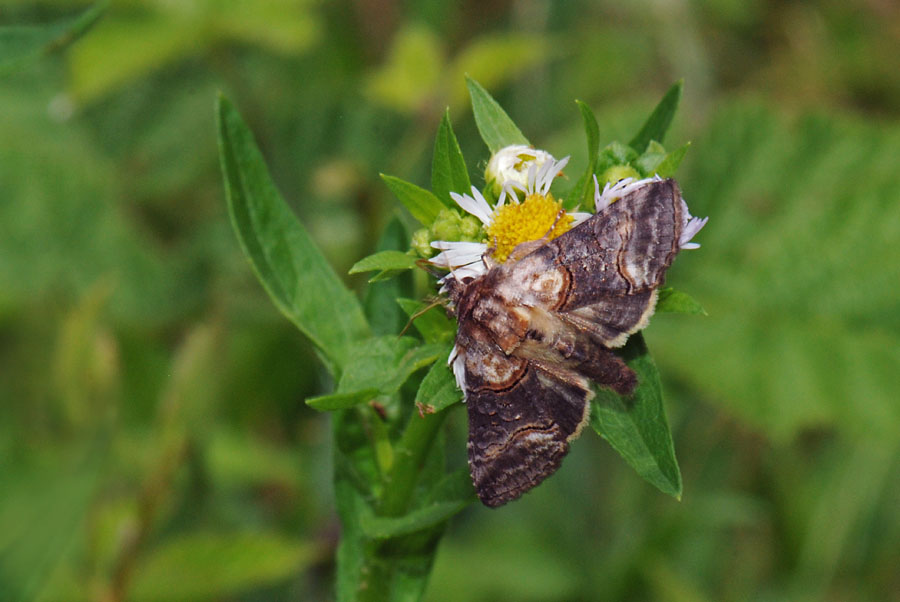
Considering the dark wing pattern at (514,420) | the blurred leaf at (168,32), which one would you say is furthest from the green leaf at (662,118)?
the blurred leaf at (168,32)

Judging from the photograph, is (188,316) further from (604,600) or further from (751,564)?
(751,564)

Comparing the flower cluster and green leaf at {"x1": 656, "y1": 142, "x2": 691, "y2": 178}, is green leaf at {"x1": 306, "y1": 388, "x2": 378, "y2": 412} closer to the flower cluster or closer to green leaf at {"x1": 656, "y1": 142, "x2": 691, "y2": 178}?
the flower cluster

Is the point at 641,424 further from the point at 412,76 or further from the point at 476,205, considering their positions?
the point at 412,76

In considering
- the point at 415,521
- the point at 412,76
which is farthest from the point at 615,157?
the point at 412,76

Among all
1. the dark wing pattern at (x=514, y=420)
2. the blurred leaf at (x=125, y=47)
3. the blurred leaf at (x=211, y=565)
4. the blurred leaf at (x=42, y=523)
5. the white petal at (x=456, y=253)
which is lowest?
the blurred leaf at (x=211, y=565)

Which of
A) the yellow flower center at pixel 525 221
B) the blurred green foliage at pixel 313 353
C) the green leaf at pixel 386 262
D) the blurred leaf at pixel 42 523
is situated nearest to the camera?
the green leaf at pixel 386 262

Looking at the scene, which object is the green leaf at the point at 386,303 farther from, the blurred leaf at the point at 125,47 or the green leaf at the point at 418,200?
the blurred leaf at the point at 125,47
